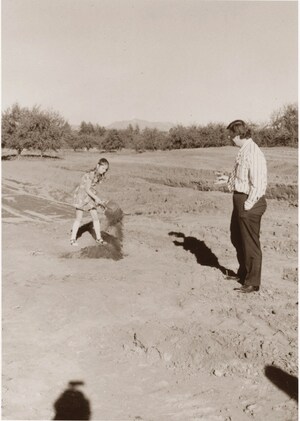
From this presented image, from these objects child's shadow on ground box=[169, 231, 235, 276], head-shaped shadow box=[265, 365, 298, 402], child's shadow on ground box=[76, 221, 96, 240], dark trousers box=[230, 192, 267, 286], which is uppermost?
dark trousers box=[230, 192, 267, 286]

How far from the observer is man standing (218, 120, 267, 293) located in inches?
186

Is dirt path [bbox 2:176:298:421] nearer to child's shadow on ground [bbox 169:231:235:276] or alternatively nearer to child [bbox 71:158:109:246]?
child's shadow on ground [bbox 169:231:235:276]

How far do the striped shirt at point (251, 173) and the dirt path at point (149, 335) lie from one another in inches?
44.2

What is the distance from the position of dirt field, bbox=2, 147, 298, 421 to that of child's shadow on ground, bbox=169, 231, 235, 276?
0.03 m

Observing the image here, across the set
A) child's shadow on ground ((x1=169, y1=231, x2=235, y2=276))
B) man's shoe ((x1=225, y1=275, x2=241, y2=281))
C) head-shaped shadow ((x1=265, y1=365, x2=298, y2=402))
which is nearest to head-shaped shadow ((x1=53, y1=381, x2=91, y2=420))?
head-shaped shadow ((x1=265, y1=365, x2=298, y2=402))

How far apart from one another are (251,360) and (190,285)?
6.20 feet

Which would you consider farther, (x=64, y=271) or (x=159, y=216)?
(x=159, y=216)

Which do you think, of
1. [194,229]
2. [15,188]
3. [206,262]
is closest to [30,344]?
[206,262]

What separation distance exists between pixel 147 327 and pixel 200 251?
3.21m

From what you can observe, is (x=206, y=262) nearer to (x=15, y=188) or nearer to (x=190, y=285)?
(x=190, y=285)

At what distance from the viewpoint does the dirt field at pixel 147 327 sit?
3166 mm

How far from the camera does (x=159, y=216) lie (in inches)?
418

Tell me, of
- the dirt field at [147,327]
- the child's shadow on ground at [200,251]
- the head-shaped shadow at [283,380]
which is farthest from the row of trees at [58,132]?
the head-shaped shadow at [283,380]

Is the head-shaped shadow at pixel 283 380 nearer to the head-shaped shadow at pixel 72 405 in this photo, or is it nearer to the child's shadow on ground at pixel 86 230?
the head-shaped shadow at pixel 72 405
